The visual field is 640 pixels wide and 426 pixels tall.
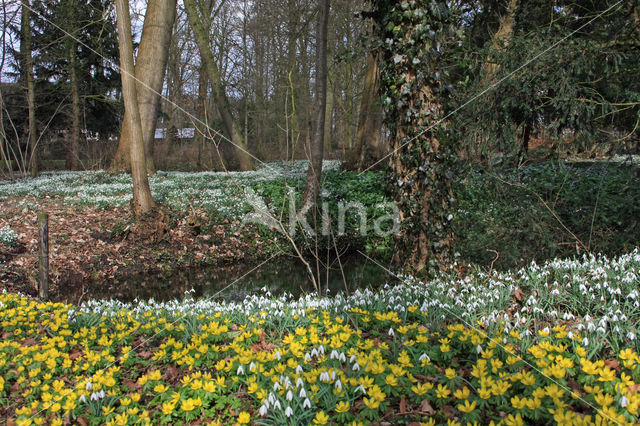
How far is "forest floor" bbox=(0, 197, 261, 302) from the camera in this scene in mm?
7883

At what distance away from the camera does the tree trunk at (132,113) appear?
791 centimetres

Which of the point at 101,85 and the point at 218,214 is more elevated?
the point at 101,85

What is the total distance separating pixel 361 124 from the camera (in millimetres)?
15203

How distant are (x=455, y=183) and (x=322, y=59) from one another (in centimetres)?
450

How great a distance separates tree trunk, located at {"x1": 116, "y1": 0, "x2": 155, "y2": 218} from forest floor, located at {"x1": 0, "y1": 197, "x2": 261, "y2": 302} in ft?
2.68

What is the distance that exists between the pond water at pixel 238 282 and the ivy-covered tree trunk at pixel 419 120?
6.77 ft

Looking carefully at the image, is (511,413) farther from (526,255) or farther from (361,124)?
(361,124)

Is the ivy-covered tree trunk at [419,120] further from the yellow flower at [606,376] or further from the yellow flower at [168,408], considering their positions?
the yellow flower at [168,408]

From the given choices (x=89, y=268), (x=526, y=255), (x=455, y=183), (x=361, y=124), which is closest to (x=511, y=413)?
(x=455, y=183)

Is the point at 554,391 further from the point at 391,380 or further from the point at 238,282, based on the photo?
the point at 238,282

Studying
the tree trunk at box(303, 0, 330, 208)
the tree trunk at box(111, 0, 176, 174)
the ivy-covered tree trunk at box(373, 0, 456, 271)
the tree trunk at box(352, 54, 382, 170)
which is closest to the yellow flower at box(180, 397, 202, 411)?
the ivy-covered tree trunk at box(373, 0, 456, 271)

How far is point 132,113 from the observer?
848 cm

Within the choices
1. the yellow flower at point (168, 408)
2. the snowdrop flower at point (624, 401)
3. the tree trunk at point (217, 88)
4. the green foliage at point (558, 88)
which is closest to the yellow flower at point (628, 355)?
the snowdrop flower at point (624, 401)

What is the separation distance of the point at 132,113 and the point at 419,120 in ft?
19.3
